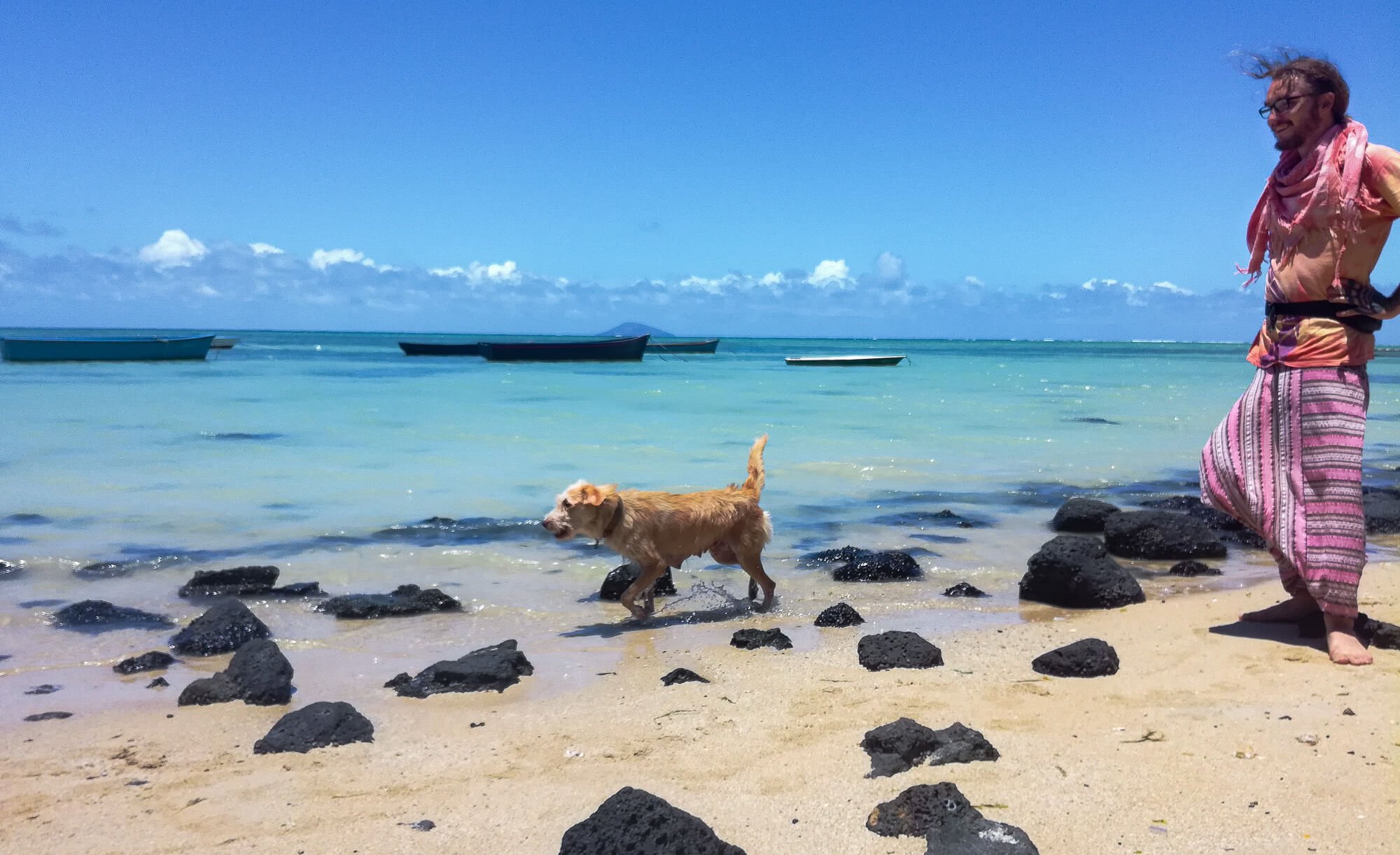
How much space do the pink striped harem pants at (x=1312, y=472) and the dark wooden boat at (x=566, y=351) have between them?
180ft

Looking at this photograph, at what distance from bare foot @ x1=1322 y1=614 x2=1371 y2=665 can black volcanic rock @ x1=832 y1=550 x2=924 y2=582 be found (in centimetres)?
344

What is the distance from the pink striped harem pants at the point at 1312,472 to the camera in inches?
193

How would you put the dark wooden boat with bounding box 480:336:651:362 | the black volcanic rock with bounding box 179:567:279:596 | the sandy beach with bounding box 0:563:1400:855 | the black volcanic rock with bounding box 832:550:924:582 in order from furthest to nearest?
1. the dark wooden boat with bounding box 480:336:651:362
2. the black volcanic rock with bounding box 832:550:924:582
3. the black volcanic rock with bounding box 179:567:279:596
4. the sandy beach with bounding box 0:563:1400:855

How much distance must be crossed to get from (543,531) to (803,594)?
3.42 m

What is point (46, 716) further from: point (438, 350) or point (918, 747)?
point (438, 350)

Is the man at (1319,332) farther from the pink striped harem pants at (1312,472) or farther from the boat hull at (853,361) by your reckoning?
the boat hull at (853,361)

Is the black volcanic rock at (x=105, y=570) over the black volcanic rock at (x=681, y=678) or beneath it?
beneath

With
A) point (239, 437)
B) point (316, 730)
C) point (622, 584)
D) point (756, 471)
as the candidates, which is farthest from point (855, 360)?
point (316, 730)

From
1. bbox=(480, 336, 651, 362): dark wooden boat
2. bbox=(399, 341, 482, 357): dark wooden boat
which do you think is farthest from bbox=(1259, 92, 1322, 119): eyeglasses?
bbox=(399, 341, 482, 357): dark wooden boat

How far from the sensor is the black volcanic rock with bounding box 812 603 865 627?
6773 millimetres

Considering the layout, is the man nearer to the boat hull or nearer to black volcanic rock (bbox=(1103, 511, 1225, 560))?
black volcanic rock (bbox=(1103, 511, 1225, 560))

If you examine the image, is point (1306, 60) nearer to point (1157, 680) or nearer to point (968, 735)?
point (1157, 680)

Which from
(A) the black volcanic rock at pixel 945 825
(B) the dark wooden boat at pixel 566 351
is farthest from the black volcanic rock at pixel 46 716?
(B) the dark wooden boat at pixel 566 351

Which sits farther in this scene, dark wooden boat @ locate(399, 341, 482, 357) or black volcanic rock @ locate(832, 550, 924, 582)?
dark wooden boat @ locate(399, 341, 482, 357)
